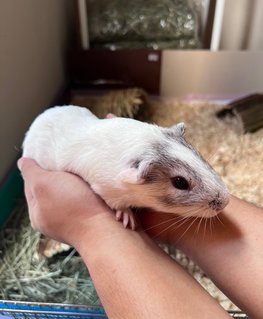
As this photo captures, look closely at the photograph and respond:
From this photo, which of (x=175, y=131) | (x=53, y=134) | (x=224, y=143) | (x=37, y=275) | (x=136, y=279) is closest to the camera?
(x=136, y=279)

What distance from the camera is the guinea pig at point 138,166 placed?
0.85 metres

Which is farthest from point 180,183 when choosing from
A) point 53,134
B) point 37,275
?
point 37,275

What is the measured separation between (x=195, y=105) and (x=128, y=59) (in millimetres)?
481

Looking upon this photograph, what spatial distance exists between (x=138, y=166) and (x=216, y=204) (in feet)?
0.64

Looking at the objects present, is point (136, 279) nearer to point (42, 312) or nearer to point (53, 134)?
point (42, 312)

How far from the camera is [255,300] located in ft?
2.72

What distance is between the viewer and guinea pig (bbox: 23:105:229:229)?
0.85m

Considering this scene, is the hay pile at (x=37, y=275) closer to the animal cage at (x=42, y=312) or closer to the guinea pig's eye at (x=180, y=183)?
the animal cage at (x=42, y=312)

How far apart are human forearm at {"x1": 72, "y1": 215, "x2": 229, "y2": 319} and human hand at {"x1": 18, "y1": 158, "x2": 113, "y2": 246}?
36mm

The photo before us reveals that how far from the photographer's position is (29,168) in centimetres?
114

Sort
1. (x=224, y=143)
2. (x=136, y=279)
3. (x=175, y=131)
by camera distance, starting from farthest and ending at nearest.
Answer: (x=224, y=143)
(x=175, y=131)
(x=136, y=279)

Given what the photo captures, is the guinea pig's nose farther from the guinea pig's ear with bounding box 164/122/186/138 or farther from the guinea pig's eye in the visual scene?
the guinea pig's ear with bounding box 164/122/186/138

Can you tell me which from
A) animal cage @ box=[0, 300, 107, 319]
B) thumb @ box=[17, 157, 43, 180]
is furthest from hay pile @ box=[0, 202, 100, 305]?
thumb @ box=[17, 157, 43, 180]

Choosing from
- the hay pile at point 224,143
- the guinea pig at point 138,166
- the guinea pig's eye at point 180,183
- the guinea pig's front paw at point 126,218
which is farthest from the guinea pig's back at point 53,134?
the hay pile at point 224,143
